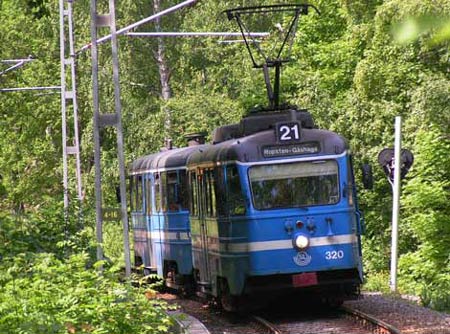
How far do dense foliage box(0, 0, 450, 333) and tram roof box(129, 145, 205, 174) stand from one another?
178 centimetres

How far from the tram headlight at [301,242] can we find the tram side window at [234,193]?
85 centimetres

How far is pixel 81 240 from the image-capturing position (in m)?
17.4

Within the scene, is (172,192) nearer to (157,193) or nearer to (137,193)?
(157,193)

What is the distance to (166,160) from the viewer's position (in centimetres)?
2491

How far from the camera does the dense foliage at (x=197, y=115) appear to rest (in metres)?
12.8

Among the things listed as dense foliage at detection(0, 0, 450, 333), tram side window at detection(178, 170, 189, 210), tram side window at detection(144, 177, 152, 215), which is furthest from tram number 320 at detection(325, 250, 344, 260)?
tram side window at detection(144, 177, 152, 215)

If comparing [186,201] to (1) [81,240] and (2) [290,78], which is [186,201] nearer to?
(1) [81,240]

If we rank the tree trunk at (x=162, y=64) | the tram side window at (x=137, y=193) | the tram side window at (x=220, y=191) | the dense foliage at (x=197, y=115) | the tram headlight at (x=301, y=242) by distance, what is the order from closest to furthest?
the dense foliage at (x=197, y=115), the tram headlight at (x=301, y=242), the tram side window at (x=220, y=191), the tram side window at (x=137, y=193), the tree trunk at (x=162, y=64)

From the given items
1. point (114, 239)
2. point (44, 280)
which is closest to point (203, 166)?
point (44, 280)

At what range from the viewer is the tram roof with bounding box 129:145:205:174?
2361cm

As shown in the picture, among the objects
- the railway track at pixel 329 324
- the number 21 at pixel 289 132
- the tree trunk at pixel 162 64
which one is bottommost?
the railway track at pixel 329 324

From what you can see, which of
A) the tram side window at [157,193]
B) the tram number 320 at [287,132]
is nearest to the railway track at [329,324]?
the tram number 320 at [287,132]

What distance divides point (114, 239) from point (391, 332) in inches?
1069

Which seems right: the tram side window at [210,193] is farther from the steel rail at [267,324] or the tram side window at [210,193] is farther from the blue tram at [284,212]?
the steel rail at [267,324]
